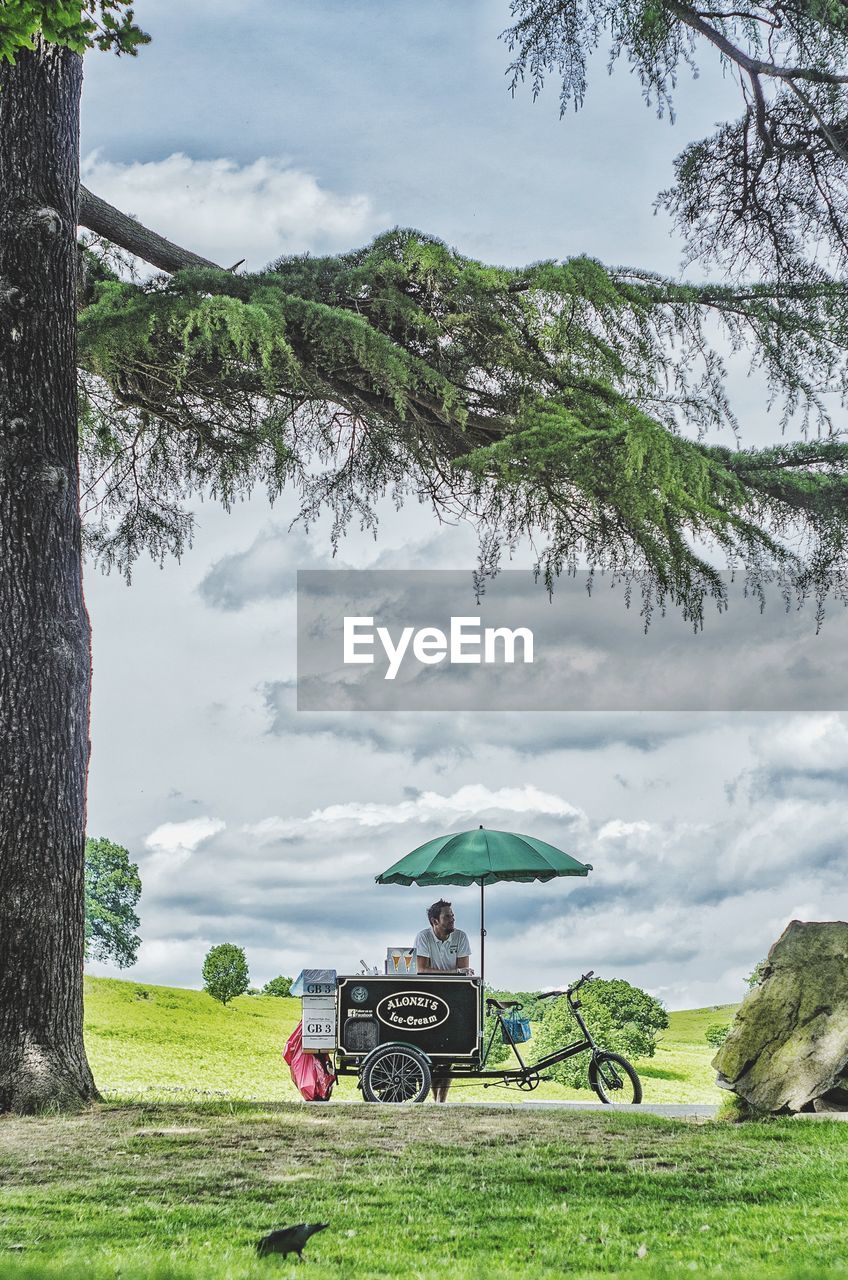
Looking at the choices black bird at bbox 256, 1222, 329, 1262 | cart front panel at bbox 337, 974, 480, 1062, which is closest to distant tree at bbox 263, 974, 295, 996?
cart front panel at bbox 337, 974, 480, 1062

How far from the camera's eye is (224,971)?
1780 centimetres

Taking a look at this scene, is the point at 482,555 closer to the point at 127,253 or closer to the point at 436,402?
the point at 436,402

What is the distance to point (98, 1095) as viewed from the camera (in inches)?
314

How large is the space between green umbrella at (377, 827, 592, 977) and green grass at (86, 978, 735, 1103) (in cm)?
331

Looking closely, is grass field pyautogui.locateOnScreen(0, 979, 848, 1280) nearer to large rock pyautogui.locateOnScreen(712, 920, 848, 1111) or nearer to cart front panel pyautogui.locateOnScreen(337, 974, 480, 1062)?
large rock pyautogui.locateOnScreen(712, 920, 848, 1111)

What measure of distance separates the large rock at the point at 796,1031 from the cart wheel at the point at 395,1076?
2188 millimetres

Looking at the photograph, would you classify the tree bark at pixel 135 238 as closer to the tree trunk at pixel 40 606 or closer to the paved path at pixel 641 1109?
→ the tree trunk at pixel 40 606

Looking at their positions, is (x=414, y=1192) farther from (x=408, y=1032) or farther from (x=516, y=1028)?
(x=516, y=1028)

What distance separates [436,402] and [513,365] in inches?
30.4

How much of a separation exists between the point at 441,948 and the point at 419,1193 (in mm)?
3462

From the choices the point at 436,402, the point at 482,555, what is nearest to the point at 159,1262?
the point at 482,555

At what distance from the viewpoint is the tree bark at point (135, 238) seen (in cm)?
1078

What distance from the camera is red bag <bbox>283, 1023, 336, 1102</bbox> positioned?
9.10 m

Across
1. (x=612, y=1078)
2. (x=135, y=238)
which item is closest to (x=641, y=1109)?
(x=612, y=1078)
